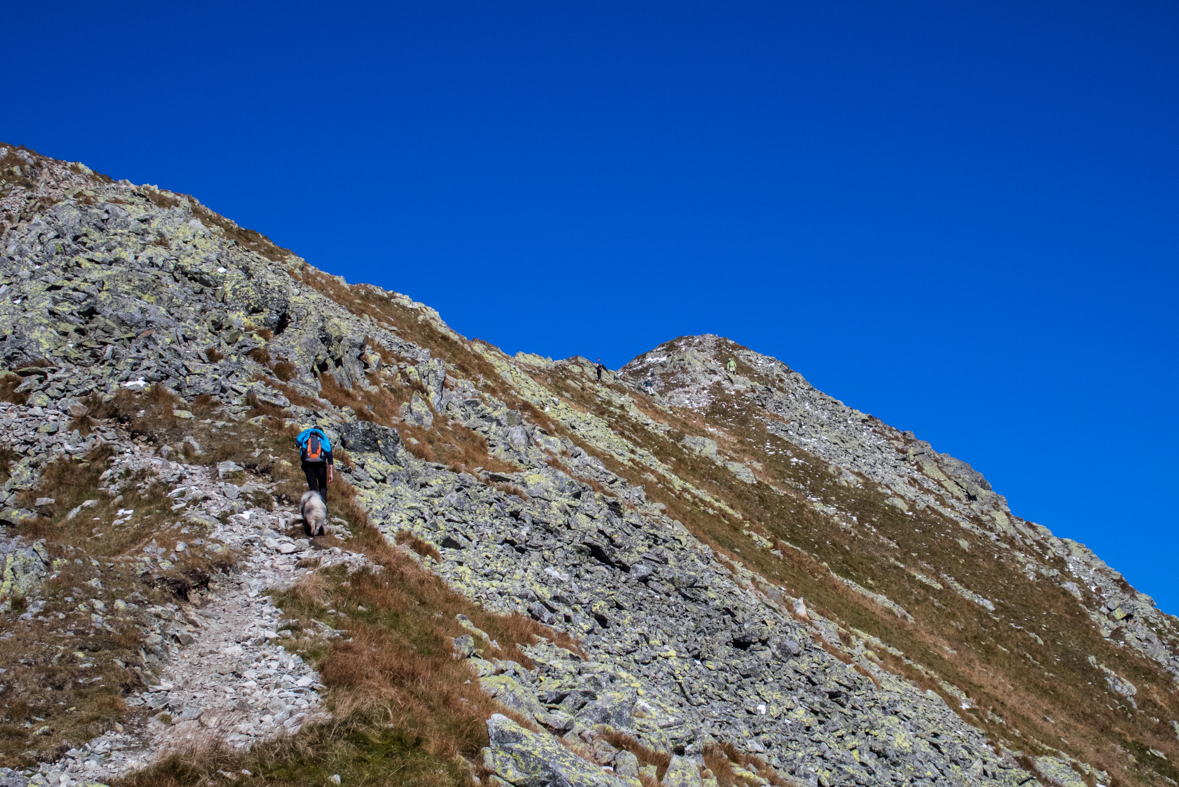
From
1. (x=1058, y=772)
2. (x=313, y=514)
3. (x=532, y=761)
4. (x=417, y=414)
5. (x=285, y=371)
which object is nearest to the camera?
(x=532, y=761)

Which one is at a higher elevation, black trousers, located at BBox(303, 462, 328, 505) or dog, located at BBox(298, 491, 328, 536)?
black trousers, located at BBox(303, 462, 328, 505)

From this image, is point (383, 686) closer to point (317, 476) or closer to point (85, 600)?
point (85, 600)

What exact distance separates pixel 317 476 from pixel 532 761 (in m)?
9.44

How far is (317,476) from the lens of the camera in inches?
667

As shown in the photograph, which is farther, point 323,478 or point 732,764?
point 323,478

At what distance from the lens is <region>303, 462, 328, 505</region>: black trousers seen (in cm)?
1666

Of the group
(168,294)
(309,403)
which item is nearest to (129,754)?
(309,403)

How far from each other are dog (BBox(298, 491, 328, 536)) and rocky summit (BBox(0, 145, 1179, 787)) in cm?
29

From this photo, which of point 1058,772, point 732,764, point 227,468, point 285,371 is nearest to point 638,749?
point 732,764

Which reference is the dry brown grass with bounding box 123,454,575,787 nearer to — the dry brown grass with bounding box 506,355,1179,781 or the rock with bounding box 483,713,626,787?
the rock with bounding box 483,713,626,787

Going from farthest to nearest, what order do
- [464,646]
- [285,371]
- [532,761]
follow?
[285,371]
[464,646]
[532,761]

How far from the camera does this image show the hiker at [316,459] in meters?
16.5

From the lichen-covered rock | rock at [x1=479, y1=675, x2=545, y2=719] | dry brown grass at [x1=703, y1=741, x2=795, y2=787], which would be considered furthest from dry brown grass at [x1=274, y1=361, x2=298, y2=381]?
dry brown grass at [x1=703, y1=741, x2=795, y2=787]

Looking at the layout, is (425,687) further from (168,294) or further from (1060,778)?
(1060,778)
